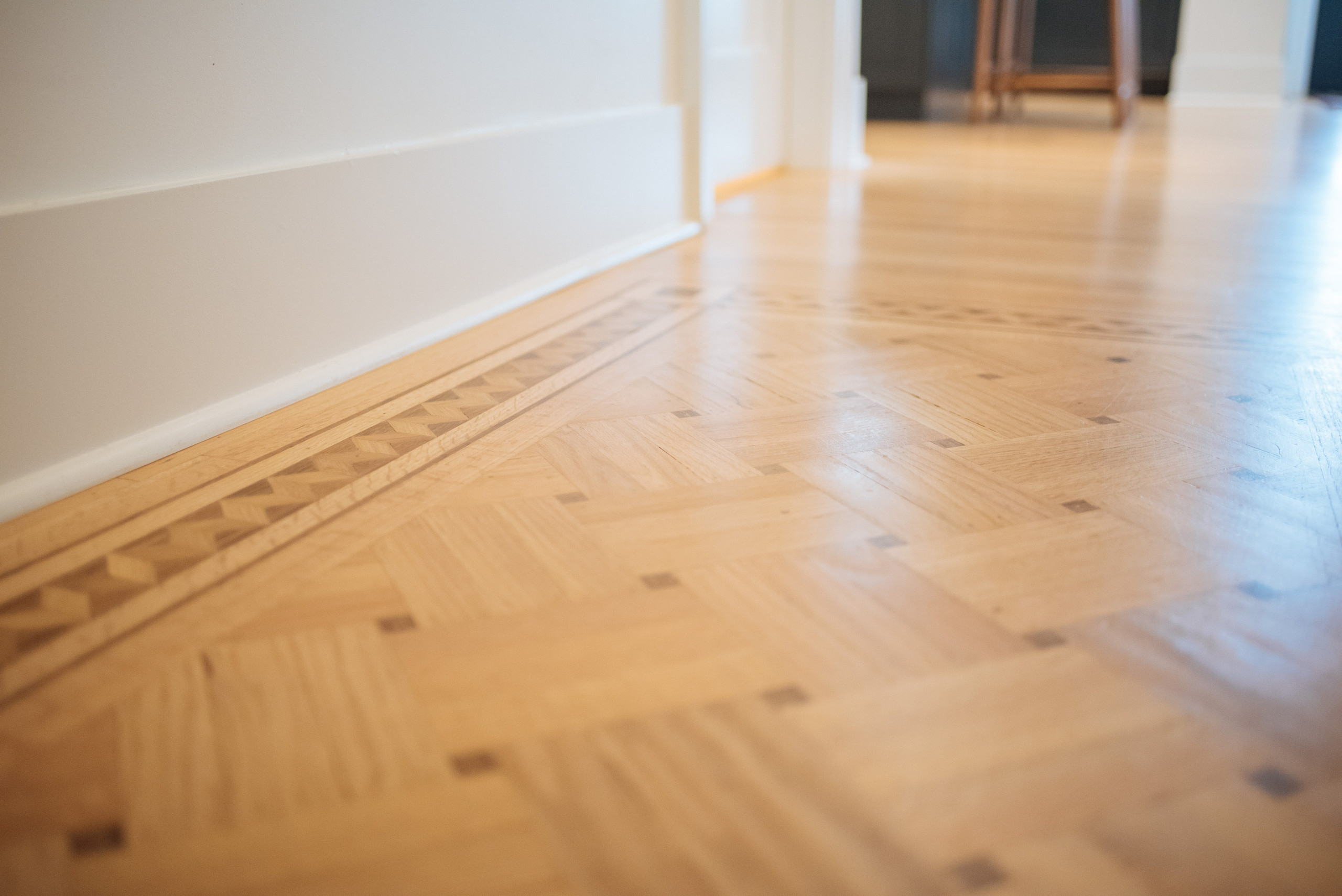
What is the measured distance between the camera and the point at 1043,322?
5.33 ft

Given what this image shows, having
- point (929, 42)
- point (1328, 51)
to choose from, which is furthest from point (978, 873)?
point (1328, 51)

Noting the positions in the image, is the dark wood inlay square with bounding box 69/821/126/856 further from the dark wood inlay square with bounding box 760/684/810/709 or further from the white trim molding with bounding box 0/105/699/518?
the white trim molding with bounding box 0/105/699/518

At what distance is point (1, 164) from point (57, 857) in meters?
0.63

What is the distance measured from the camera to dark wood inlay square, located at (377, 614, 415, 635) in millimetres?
795

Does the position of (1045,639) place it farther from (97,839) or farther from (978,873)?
(97,839)

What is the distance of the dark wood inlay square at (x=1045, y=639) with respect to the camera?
77 cm

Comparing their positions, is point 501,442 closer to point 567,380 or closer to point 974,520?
point 567,380

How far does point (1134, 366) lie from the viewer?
1.41 metres

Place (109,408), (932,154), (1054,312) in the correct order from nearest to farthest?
(109,408), (1054,312), (932,154)

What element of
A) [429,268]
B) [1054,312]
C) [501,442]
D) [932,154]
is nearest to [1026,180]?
[932,154]

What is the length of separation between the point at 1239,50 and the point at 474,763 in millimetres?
6841

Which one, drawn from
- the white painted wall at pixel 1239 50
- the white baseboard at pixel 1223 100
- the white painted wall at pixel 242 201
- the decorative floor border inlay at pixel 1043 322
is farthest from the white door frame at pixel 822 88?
the white painted wall at pixel 1239 50

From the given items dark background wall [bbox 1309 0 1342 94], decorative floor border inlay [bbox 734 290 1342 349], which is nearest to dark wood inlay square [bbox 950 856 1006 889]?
decorative floor border inlay [bbox 734 290 1342 349]

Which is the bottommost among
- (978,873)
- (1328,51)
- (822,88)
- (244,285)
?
(978,873)
